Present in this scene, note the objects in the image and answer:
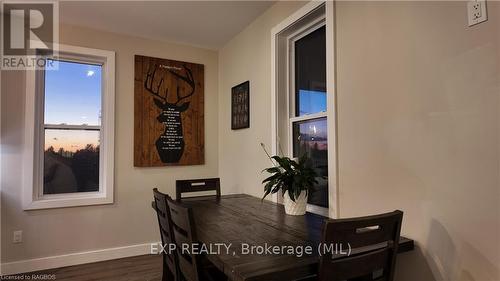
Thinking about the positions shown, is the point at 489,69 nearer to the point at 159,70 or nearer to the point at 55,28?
the point at 159,70

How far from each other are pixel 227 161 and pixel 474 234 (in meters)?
2.63

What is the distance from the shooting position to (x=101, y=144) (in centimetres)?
328

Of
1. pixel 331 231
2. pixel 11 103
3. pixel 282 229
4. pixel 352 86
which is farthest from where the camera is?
pixel 11 103

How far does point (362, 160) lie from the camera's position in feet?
5.71

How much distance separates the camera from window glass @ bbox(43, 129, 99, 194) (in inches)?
120

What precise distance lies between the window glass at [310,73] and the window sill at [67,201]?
2.28 metres

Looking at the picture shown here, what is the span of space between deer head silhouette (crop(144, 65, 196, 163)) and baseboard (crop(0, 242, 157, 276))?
1.05 metres

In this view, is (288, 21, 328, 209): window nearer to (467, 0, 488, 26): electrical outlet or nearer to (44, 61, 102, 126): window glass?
(467, 0, 488, 26): electrical outlet

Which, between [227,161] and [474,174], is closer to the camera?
[474,174]

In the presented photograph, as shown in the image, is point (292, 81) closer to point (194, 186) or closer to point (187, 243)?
point (194, 186)

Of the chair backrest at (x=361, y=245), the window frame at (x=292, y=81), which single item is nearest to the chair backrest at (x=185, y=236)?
the chair backrest at (x=361, y=245)

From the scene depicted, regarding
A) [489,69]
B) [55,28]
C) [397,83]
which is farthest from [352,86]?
[55,28]

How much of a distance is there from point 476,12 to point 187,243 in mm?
1624

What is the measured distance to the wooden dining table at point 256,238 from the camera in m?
1.10
